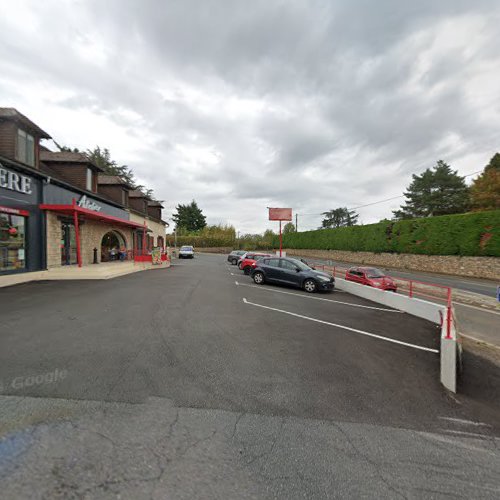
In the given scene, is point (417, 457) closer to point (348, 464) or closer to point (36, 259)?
point (348, 464)

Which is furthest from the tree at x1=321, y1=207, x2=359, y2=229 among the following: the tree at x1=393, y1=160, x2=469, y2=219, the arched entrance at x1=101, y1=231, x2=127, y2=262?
the arched entrance at x1=101, y1=231, x2=127, y2=262

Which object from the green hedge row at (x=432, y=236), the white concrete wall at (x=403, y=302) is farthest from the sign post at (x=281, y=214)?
the white concrete wall at (x=403, y=302)

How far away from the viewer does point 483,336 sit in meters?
6.35

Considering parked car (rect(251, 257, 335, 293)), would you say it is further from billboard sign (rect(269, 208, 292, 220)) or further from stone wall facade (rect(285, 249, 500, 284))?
billboard sign (rect(269, 208, 292, 220))

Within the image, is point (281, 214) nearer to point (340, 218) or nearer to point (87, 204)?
point (87, 204)

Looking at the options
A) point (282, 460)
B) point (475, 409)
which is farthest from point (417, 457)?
point (475, 409)

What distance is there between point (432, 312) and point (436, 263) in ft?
63.3

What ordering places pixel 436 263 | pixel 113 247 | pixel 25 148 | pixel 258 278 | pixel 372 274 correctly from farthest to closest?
pixel 436 263, pixel 113 247, pixel 258 278, pixel 372 274, pixel 25 148

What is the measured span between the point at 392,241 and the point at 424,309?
2235 cm

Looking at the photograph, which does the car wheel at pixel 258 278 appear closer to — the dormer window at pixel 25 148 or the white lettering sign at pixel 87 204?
the white lettering sign at pixel 87 204

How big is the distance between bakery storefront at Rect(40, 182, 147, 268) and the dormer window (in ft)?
4.50

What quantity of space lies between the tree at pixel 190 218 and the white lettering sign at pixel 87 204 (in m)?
55.0

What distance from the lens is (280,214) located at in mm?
28828

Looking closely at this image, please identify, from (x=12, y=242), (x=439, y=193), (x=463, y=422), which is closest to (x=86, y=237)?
(x=12, y=242)
